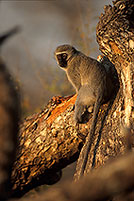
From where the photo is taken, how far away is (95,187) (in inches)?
22.9

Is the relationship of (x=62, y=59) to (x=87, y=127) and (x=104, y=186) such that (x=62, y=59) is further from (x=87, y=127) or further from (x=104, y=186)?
(x=104, y=186)

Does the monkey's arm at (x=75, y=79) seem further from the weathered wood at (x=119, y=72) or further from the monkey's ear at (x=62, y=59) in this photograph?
the weathered wood at (x=119, y=72)

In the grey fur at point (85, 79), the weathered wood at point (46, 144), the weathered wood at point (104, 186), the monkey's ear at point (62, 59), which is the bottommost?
the weathered wood at point (46, 144)

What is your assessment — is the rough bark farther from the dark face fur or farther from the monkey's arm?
the dark face fur

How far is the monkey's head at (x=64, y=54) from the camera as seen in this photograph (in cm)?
369

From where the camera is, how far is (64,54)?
3723mm

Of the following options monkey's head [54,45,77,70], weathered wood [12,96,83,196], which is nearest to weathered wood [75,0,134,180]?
weathered wood [12,96,83,196]

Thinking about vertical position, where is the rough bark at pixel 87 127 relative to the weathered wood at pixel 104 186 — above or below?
below

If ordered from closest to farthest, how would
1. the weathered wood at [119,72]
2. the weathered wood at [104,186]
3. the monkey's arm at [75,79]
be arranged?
the weathered wood at [104,186] → the weathered wood at [119,72] → the monkey's arm at [75,79]

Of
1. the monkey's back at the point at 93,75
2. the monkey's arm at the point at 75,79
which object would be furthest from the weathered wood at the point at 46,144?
the monkey's back at the point at 93,75

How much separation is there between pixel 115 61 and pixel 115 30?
0.36 metres

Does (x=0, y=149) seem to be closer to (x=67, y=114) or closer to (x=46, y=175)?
(x=67, y=114)

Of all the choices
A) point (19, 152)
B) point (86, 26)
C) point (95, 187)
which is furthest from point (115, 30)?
point (86, 26)

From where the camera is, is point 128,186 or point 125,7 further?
point 125,7
